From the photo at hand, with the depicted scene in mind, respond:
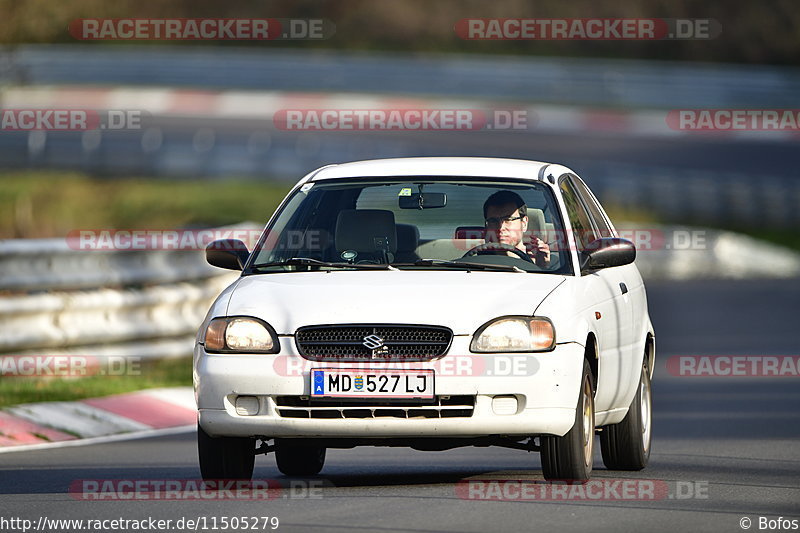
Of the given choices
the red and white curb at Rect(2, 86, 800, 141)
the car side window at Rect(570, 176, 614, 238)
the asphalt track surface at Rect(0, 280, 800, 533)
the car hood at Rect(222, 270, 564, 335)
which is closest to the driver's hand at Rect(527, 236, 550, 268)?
the car hood at Rect(222, 270, 564, 335)

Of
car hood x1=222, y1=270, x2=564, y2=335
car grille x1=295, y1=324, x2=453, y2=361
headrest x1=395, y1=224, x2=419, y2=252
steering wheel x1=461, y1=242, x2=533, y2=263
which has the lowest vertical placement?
car grille x1=295, y1=324, x2=453, y2=361

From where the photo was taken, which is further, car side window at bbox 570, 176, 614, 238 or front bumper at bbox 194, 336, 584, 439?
car side window at bbox 570, 176, 614, 238

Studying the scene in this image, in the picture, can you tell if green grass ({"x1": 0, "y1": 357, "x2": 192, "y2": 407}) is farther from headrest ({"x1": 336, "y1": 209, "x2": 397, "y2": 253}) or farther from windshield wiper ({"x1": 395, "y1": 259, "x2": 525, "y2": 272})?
windshield wiper ({"x1": 395, "y1": 259, "x2": 525, "y2": 272})

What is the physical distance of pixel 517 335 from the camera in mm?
8648

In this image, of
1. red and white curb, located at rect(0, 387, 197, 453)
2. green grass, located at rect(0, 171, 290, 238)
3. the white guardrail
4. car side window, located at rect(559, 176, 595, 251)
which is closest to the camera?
car side window, located at rect(559, 176, 595, 251)

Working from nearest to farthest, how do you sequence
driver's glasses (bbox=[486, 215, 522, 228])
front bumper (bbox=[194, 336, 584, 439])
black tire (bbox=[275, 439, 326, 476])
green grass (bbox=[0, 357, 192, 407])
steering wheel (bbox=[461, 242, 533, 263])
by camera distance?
front bumper (bbox=[194, 336, 584, 439]) → steering wheel (bbox=[461, 242, 533, 263]) → driver's glasses (bbox=[486, 215, 522, 228]) → black tire (bbox=[275, 439, 326, 476]) → green grass (bbox=[0, 357, 192, 407])

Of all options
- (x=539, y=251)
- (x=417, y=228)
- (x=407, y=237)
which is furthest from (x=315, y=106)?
(x=539, y=251)

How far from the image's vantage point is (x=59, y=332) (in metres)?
15.1

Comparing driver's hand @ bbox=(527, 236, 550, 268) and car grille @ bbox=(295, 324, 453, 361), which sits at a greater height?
driver's hand @ bbox=(527, 236, 550, 268)

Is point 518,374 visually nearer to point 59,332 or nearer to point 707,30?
point 59,332

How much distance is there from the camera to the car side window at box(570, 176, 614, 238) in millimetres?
10672

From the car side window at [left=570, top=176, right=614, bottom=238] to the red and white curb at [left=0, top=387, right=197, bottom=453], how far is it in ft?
12.2

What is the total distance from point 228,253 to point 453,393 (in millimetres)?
1869

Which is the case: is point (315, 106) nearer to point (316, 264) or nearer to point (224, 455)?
point (316, 264)
